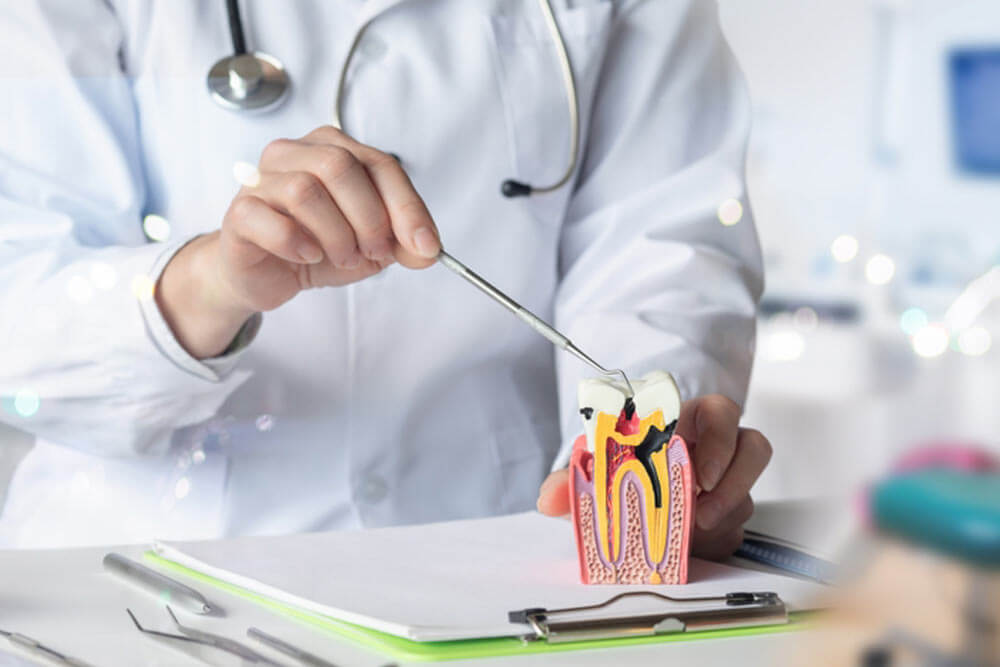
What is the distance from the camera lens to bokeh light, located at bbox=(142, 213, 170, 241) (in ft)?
1.99

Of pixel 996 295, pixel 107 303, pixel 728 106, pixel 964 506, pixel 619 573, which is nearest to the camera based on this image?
pixel 964 506

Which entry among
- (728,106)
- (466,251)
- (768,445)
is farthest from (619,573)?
(728,106)

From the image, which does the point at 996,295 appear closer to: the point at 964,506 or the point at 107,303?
the point at 964,506

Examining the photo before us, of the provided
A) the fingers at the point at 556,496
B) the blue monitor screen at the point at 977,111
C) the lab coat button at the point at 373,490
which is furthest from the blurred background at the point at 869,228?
the lab coat button at the point at 373,490

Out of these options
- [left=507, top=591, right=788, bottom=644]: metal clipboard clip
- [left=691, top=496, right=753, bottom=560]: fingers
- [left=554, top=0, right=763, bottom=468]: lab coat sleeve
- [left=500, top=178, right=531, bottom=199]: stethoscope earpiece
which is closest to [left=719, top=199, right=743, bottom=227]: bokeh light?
[left=554, top=0, right=763, bottom=468]: lab coat sleeve

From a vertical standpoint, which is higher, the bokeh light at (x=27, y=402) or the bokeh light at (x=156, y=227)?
the bokeh light at (x=156, y=227)

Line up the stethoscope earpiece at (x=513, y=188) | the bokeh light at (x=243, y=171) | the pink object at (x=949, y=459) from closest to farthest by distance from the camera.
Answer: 1. the pink object at (x=949, y=459)
2. the bokeh light at (x=243, y=171)
3. the stethoscope earpiece at (x=513, y=188)

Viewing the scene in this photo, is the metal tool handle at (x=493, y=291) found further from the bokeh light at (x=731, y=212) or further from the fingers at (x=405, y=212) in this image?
the bokeh light at (x=731, y=212)

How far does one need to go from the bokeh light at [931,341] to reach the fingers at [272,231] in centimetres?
26

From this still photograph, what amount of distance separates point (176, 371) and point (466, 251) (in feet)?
0.61

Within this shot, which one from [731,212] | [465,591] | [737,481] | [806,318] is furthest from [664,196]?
[465,591]

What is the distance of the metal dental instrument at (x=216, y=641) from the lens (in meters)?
0.34

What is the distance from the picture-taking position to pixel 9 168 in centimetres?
59

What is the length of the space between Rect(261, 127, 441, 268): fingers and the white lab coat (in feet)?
0.47
